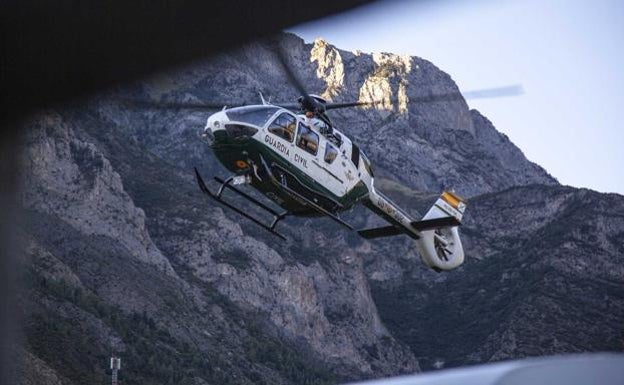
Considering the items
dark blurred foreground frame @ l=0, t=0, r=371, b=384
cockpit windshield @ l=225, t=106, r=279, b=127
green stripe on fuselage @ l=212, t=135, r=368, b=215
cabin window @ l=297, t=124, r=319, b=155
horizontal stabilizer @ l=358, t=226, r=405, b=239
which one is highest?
cockpit windshield @ l=225, t=106, r=279, b=127

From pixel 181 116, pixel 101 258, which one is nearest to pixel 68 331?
pixel 101 258

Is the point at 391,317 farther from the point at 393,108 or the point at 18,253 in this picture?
the point at 18,253

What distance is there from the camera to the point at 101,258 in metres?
74.3

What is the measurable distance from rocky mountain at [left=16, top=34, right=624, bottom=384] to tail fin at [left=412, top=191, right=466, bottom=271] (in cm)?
2724

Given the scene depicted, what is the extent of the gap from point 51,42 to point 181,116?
11046 cm

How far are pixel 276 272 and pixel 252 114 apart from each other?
68840 millimetres

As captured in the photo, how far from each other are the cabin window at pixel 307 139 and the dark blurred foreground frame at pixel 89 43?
1628 cm

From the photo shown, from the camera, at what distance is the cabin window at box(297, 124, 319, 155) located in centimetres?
2122

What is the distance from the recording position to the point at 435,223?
23500mm

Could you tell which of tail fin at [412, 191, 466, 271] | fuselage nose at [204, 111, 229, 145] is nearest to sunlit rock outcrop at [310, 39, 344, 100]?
tail fin at [412, 191, 466, 271]

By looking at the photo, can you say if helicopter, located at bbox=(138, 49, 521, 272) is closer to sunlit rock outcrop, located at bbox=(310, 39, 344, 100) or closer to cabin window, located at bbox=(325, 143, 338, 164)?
cabin window, located at bbox=(325, 143, 338, 164)

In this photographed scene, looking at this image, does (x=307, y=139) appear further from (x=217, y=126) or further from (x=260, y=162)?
(x=217, y=126)

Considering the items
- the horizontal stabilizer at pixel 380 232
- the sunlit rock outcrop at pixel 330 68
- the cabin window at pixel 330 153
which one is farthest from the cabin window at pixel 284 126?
the sunlit rock outcrop at pixel 330 68

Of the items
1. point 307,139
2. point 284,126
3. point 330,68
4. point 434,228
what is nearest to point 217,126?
point 284,126
